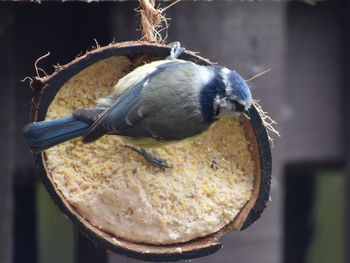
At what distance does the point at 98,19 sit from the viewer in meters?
2.88

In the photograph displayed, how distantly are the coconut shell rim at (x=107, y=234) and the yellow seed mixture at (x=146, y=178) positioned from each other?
0.04 m

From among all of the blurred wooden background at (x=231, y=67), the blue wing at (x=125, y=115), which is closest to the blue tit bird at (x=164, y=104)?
the blue wing at (x=125, y=115)

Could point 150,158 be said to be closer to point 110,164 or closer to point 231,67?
point 110,164

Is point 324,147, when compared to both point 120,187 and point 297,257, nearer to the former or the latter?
point 297,257

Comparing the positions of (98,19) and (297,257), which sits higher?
(98,19)

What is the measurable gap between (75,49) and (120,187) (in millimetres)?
746

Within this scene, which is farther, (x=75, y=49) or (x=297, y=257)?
(x=297, y=257)

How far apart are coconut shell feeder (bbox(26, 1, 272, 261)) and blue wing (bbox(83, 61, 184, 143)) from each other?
89 mm

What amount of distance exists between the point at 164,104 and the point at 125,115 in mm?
113

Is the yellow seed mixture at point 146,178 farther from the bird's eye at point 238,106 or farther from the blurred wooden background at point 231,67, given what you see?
the blurred wooden background at point 231,67

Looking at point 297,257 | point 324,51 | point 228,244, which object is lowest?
point 297,257

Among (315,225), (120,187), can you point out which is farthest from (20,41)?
(315,225)

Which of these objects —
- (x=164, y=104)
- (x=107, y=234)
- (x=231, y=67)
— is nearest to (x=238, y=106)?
(x=164, y=104)

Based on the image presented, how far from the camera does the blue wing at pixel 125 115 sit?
2.18m
